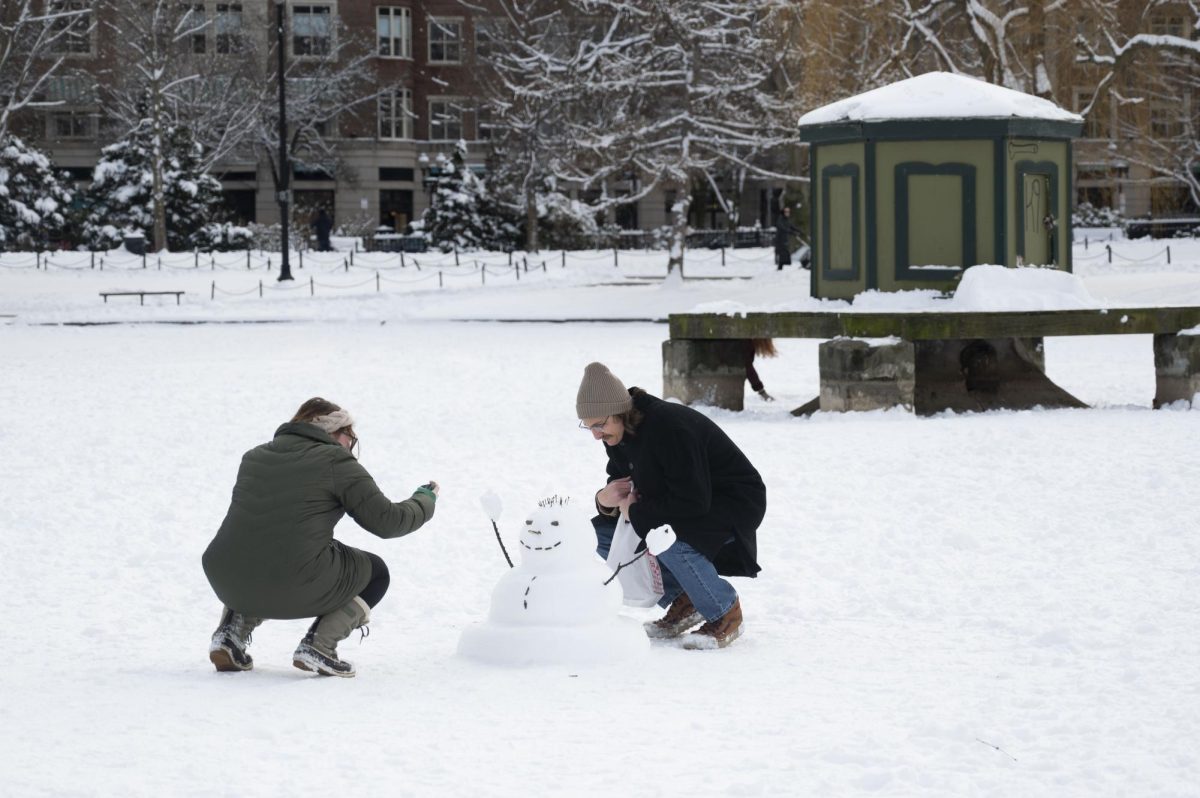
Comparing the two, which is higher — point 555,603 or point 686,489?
point 686,489

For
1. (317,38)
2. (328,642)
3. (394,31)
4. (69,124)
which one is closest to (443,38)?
(394,31)

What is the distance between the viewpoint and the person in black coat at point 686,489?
6988mm

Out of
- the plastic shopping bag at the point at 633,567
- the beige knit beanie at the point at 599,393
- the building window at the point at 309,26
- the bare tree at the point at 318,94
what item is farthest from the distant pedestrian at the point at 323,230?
the beige knit beanie at the point at 599,393

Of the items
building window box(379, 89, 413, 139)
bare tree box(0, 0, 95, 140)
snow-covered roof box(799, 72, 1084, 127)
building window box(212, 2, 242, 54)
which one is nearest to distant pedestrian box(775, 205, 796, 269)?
bare tree box(0, 0, 95, 140)

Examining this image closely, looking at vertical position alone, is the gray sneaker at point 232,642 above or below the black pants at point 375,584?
below

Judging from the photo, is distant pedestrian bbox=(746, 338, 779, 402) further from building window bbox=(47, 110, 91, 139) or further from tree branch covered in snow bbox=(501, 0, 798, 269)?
building window bbox=(47, 110, 91, 139)

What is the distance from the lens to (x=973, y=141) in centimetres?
1630

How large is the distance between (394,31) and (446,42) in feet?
6.71

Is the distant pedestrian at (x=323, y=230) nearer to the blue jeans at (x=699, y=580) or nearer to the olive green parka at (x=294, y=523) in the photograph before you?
the blue jeans at (x=699, y=580)

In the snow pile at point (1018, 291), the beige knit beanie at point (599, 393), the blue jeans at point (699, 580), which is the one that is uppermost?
the snow pile at point (1018, 291)

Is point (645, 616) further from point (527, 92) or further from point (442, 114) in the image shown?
point (442, 114)

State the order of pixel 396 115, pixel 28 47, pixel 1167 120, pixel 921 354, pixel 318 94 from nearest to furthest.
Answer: pixel 921 354 < pixel 1167 120 < pixel 28 47 < pixel 318 94 < pixel 396 115

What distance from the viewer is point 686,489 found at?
7.00 m

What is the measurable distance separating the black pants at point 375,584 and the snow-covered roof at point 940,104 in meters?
10.5
